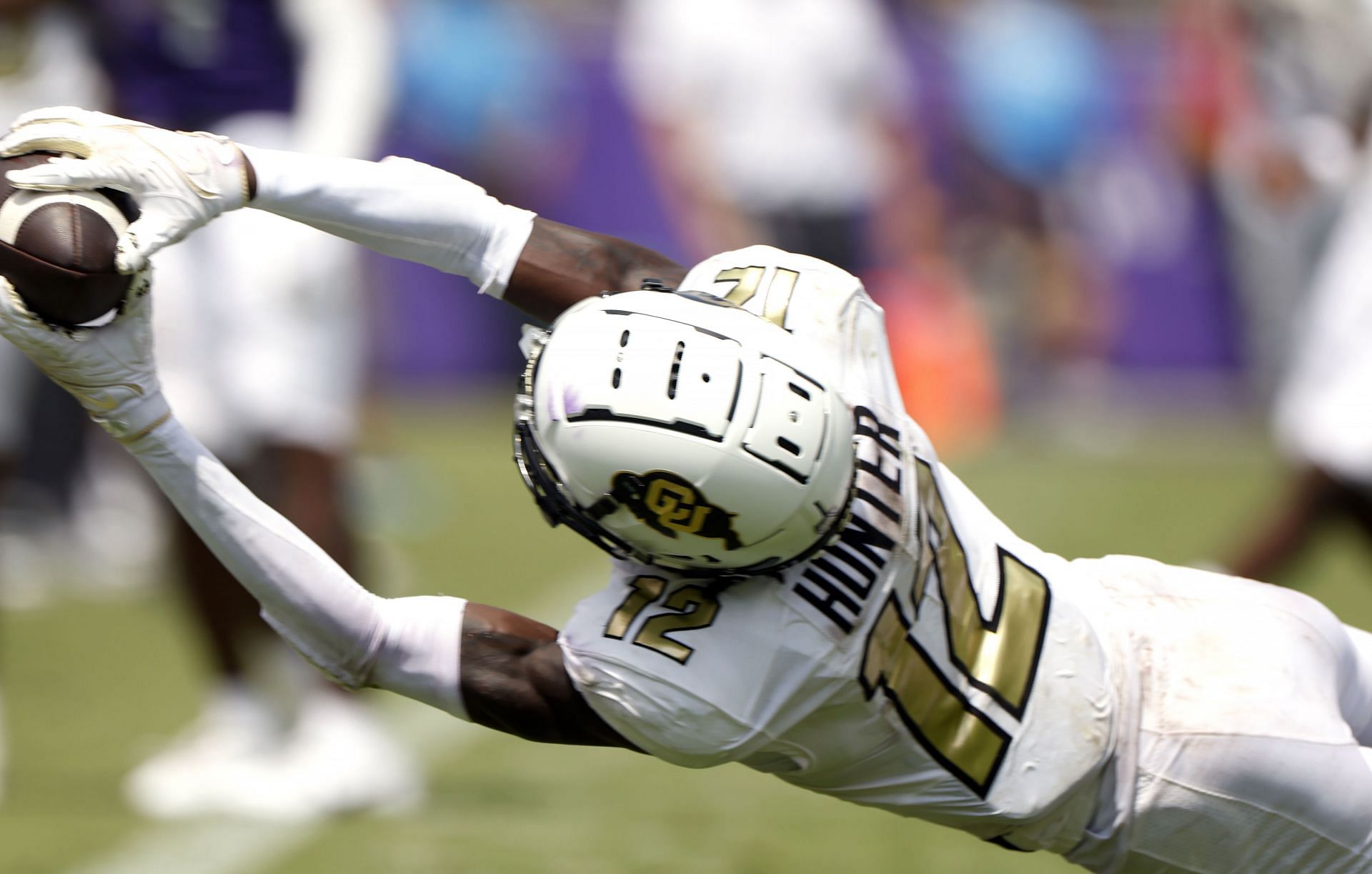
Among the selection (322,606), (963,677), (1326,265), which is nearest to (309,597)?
(322,606)

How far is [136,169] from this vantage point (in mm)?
2260

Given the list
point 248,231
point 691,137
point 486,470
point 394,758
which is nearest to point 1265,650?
point 394,758

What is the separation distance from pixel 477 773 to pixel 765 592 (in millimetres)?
2268

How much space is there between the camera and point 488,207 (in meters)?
2.60

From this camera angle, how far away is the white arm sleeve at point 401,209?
244cm

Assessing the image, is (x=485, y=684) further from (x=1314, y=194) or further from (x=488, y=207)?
(x=1314, y=194)

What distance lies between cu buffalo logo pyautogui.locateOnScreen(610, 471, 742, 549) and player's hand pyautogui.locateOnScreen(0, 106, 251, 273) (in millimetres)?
601

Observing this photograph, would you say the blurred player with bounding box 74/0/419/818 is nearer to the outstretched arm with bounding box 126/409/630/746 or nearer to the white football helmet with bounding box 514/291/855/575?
the outstretched arm with bounding box 126/409/630/746

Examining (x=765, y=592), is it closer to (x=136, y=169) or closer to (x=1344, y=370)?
(x=136, y=169)

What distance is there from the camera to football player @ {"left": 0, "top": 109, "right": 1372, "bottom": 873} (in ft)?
7.46

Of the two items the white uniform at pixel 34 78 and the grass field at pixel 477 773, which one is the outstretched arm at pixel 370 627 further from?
the white uniform at pixel 34 78

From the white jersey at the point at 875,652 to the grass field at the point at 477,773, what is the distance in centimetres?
118

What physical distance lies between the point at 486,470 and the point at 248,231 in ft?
18.9

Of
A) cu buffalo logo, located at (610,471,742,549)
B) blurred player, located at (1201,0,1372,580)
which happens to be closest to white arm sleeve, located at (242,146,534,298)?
cu buffalo logo, located at (610,471,742,549)
